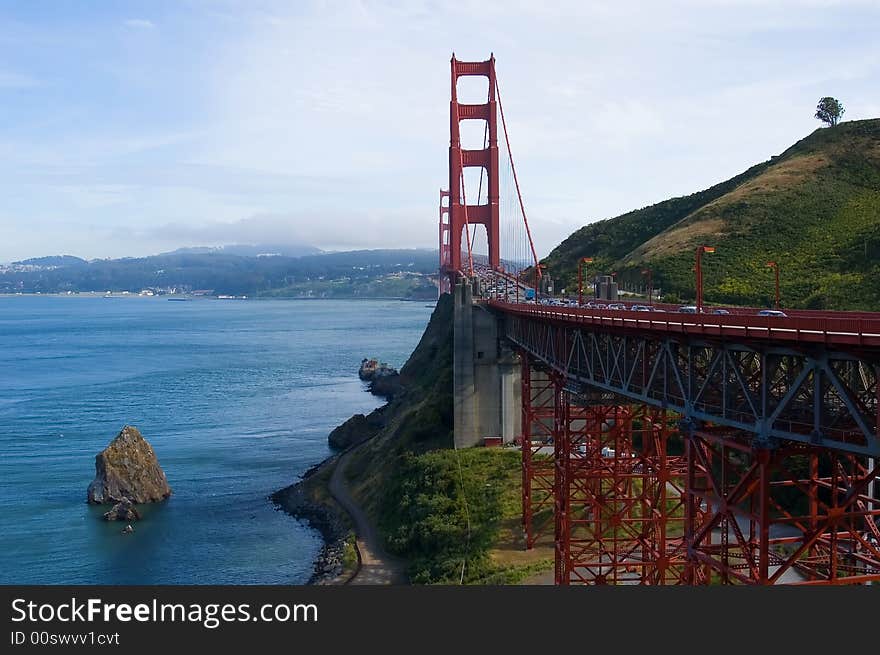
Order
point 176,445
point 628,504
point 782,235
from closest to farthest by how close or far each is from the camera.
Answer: point 628,504
point 176,445
point 782,235

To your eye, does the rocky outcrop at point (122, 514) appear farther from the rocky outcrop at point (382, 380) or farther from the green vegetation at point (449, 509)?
the rocky outcrop at point (382, 380)

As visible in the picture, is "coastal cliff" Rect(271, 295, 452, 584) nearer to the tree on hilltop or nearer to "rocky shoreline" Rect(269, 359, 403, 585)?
"rocky shoreline" Rect(269, 359, 403, 585)

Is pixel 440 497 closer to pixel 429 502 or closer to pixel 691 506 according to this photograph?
pixel 429 502

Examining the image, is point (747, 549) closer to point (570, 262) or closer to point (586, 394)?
point (586, 394)

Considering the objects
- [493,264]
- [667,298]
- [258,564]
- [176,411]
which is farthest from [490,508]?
[176,411]

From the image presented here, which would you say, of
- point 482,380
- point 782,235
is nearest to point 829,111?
point 782,235

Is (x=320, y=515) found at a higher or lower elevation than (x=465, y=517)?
lower
